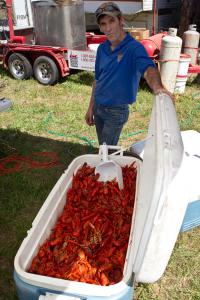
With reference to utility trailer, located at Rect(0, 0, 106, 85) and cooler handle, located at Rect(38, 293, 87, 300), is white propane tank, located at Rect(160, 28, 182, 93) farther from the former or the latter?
cooler handle, located at Rect(38, 293, 87, 300)

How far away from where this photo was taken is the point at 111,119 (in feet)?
11.2

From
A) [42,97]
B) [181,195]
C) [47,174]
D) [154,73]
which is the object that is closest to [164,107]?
[154,73]

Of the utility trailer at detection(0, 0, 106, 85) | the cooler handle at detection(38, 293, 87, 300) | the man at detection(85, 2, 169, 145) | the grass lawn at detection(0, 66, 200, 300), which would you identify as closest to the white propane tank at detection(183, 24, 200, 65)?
the grass lawn at detection(0, 66, 200, 300)

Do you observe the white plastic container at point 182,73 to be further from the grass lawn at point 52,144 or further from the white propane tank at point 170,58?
the grass lawn at point 52,144

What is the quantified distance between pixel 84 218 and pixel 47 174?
7.76 ft

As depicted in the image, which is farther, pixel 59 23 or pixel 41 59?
pixel 41 59

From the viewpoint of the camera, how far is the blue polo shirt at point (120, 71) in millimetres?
2869

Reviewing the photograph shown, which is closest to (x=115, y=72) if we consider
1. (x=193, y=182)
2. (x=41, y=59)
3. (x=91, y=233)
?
(x=193, y=182)

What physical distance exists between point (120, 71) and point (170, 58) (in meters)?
4.73

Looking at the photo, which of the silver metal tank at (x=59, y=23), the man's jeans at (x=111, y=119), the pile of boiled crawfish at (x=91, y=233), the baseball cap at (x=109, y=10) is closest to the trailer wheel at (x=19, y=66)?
the silver metal tank at (x=59, y=23)

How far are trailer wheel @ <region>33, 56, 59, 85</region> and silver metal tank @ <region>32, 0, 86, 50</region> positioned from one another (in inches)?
19.7

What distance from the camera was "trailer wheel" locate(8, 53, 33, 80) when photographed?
8078 mm

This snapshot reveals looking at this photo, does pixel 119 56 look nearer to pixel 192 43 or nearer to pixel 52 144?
pixel 52 144

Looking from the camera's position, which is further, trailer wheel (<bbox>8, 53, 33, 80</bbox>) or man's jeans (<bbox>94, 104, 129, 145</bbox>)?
trailer wheel (<bbox>8, 53, 33, 80</bbox>)
